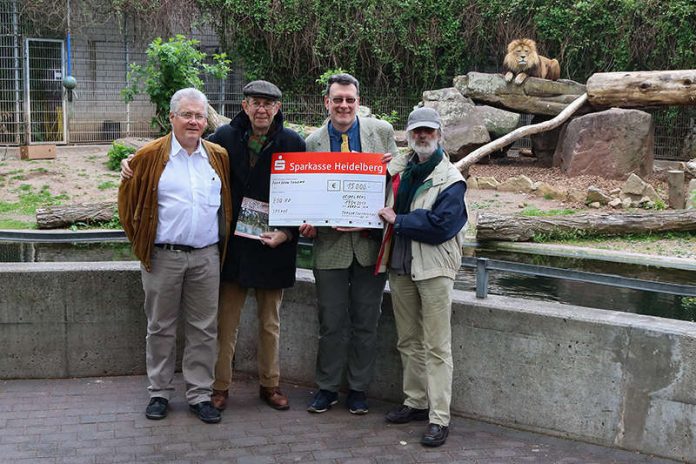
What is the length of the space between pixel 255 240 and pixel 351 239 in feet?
1.73

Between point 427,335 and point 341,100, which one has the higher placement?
point 341,100

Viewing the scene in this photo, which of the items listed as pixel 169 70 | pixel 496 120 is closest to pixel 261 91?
pixel 169 70

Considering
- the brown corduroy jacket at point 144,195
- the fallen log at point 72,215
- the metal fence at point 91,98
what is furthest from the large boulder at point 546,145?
the brown corduroy jacket at point 144,195

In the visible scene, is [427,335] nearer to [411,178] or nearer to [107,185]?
[411,178]

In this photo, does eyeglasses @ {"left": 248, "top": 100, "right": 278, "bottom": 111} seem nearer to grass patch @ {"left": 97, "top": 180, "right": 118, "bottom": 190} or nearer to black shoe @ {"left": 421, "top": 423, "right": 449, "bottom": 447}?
black shoe @ {"left": 421, "top": 423, "right": 449, "bottom": 447}

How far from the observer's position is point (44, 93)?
59.0ft

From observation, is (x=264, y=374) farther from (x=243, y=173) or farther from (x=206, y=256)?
(x=243, y=173)

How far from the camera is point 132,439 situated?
4371 mm

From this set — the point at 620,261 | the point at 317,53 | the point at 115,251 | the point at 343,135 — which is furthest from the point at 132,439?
the point at 317,53

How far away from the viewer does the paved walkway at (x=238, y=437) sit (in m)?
4.20

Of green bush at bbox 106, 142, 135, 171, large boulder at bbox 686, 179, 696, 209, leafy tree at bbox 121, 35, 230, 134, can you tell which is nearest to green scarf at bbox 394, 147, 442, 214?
large boulder at bbox 686, 179, 696, 209

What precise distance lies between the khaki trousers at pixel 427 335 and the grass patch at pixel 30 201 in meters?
8.83

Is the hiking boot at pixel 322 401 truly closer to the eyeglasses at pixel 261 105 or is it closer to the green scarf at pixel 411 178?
the green scarf at pixel 411 178

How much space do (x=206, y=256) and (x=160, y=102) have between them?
11.2 m
